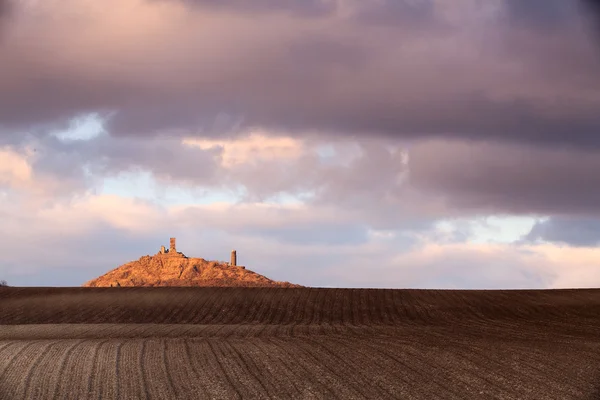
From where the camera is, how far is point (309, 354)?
31.6 m

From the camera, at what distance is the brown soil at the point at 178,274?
331 ft

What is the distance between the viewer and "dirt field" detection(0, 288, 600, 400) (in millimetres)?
24359

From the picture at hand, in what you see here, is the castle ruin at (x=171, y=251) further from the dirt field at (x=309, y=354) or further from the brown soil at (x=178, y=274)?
the dirt field at (x=309, y=354)

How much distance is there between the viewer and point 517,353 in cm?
3266

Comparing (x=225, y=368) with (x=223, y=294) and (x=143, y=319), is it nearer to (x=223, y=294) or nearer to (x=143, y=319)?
(x=143, y=319)

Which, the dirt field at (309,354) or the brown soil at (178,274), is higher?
the brown soil at (178,274)

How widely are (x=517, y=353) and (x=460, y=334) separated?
1077cm

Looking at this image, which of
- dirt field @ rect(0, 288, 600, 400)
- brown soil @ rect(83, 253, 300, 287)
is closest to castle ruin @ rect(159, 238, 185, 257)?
brown soil @ rect(83, 253, 300, 287)

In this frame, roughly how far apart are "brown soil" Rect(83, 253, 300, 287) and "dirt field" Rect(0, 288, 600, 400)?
3354 centimetres

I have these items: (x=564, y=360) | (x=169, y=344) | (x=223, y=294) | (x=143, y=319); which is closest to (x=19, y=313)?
(x=143, y=319)

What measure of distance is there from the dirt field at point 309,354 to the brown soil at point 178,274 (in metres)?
33.5

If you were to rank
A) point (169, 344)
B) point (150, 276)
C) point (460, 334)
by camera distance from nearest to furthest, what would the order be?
point (169, 344) < point (460, 334) < point (150, 276)

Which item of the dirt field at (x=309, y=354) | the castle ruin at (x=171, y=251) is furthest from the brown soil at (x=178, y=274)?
the dirt field at (x=309, y=354)

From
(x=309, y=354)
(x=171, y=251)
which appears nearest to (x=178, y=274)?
(x=171, y=251)
